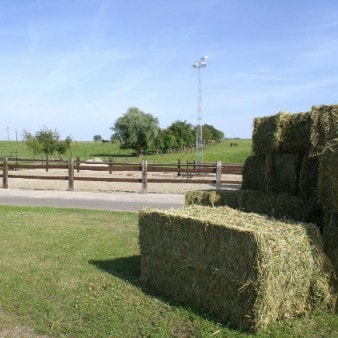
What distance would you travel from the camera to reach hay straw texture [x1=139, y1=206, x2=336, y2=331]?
14.2 ft

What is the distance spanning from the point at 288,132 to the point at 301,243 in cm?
248

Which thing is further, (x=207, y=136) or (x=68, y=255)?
(x=207, y=136)

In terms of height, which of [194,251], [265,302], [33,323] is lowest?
[33,323]

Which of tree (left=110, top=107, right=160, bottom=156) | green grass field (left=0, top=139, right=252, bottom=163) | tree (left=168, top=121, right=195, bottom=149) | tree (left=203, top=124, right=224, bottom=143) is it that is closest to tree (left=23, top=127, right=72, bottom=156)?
green grass field (left=0, top=139, right=252, bottom=163)

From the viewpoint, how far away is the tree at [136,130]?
6712cm

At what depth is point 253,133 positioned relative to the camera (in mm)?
7285

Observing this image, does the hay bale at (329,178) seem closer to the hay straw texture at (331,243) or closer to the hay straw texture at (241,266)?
the hay straw texture at (331,243)

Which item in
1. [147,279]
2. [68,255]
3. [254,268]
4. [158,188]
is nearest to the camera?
[254,268]

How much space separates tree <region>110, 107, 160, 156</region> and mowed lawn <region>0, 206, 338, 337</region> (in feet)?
192

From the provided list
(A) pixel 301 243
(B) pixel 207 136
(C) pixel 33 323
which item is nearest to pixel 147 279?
(C) pixel 33 323

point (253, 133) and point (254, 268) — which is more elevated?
point (253, 133)

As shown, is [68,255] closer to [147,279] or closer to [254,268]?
[147,279]

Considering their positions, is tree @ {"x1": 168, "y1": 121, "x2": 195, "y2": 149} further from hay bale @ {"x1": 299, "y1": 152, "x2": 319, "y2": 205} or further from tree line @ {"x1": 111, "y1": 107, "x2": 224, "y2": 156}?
hay bale @ {"x1": 299, "y1": 152, "x2": 319, "y2": 205}

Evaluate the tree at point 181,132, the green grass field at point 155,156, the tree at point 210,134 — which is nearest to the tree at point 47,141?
the green grass field at point 155,156
